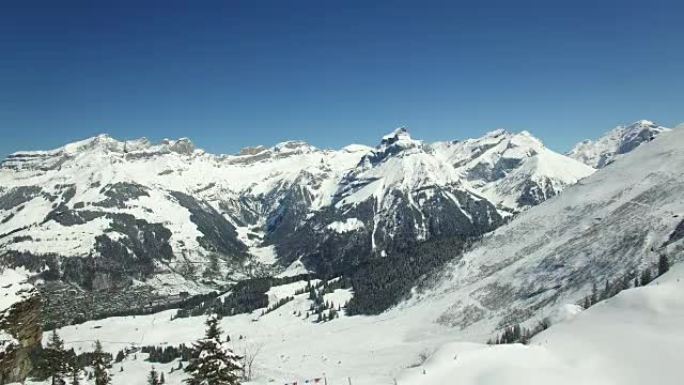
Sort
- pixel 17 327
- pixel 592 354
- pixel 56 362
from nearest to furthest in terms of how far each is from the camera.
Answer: pixel 17 327 → pixel 592 354 → pixel 56 362

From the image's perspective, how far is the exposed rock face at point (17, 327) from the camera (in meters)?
51.3

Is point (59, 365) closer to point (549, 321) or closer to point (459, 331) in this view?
point (549, 321)

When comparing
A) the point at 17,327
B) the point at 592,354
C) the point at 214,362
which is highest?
the point at 17,327

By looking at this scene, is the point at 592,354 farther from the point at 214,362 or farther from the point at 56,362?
the point at 56,362

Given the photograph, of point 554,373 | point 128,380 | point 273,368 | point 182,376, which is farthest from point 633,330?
point 128,380

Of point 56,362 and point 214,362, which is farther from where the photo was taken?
point 56,362

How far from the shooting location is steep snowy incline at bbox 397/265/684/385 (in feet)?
178

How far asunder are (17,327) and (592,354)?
54.3 metres

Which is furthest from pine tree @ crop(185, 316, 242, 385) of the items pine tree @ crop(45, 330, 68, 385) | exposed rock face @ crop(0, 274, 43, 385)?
pine tree @ crop(45, 330, 68, 385)

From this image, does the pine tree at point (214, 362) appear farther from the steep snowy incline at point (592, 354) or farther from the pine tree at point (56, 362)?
the pine tree at point (56, 362)

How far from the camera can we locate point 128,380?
19238cm

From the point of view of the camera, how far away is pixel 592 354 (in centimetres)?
5959

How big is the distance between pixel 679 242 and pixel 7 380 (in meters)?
165

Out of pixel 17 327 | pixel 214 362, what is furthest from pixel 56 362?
pixel 214 362
